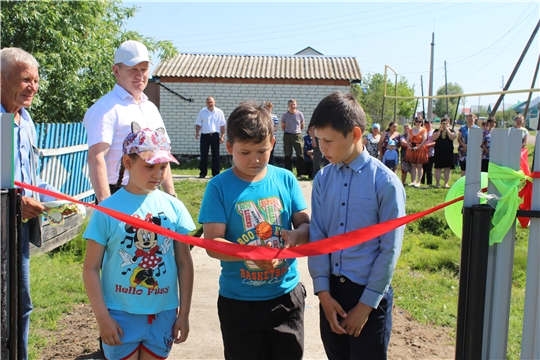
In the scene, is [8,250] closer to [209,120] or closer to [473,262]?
[473,262]

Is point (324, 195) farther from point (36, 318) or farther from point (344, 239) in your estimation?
point (36, 318)

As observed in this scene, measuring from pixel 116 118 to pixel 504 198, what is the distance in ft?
7.57

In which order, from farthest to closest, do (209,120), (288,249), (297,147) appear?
(297,147), (209,120), (288,249)

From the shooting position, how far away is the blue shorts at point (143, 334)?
2.44m

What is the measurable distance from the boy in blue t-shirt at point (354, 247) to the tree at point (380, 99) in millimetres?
35241

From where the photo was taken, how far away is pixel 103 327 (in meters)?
2.39

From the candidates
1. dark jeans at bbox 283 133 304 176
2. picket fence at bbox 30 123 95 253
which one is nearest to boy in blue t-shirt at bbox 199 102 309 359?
picket fence at bbox 30 123 95 253

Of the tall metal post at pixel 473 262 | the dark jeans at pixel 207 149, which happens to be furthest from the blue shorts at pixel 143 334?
the dark jeans at pixel 207 149

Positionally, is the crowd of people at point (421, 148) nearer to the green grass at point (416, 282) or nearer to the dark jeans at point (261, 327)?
the green grass at point (416, 282)

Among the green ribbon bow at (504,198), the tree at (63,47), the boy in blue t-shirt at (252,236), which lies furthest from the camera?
the tree at (63,47)

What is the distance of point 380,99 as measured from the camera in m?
44.0

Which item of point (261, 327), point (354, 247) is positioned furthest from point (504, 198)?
point (261, 327)

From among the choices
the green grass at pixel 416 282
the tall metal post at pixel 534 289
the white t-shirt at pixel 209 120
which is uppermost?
the white t-shirt at pixel 209 120

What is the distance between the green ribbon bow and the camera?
201cm
